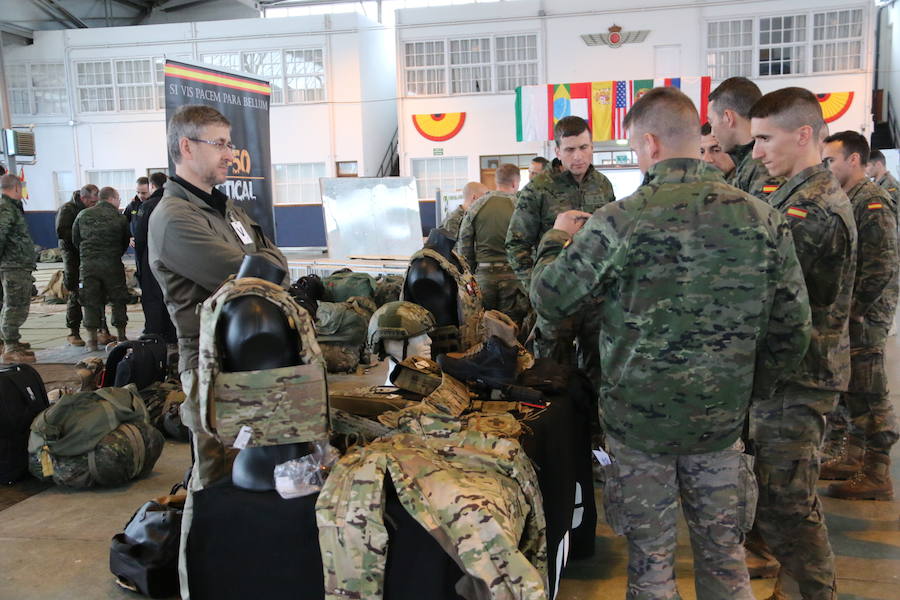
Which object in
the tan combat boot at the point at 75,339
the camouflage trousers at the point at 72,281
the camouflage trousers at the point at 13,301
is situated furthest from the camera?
the tan combat boot at the point at 75,339

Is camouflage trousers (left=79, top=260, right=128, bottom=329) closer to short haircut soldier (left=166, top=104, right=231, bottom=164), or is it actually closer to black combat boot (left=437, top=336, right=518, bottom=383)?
short haircut soldier (left=166, top=104, right=231, bottom=164)

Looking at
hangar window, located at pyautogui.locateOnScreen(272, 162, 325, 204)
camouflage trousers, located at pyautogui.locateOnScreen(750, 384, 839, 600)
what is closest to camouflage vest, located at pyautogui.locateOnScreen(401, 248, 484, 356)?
camouflage trousers, located at pyautogui.locateOnScreen(750, 384, 839, 600)

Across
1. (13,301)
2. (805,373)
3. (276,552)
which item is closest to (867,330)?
(805,373)

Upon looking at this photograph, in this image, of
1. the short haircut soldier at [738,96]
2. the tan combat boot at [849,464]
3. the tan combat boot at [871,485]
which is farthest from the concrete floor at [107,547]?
the short haircut soldier at [738,96]

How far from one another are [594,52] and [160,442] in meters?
16.6

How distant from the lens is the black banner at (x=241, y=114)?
576 centimetres

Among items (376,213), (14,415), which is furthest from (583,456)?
(376,213)

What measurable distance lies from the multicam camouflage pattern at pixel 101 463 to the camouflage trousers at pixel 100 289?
12.8 feet

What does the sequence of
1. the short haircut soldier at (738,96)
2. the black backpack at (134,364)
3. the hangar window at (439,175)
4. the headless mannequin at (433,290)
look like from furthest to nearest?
the hangar window at (439,175), the black backpack at (134,364), the headless mannequin at (433,290), the short haircut soldier at (738,96)

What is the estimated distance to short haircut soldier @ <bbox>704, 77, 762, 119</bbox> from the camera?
3072mm

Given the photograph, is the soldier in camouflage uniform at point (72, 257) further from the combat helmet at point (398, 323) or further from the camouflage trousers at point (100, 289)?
the combat helmet at point (398, 323)

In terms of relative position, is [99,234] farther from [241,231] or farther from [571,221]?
[571,221]

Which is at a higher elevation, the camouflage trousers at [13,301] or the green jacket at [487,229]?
the green jacket at [487,229]

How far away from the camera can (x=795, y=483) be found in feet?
7.97
